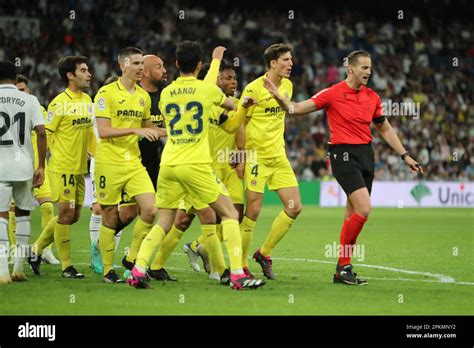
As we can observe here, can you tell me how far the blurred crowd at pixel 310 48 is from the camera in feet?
103

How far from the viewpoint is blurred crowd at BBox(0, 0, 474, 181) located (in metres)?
31.2

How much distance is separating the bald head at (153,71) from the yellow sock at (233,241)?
2.76 meters

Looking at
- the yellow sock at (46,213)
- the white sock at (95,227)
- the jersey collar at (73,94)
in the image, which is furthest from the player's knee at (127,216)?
the yellow sock at (46,213)

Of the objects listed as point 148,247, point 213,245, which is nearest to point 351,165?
point 213,245

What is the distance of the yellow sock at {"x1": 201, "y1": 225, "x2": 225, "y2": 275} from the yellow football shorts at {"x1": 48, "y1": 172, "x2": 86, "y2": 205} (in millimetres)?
1967

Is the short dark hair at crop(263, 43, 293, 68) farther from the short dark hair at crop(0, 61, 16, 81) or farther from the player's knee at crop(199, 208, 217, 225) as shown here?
the short dark hair at crop(0, 61, 16, 81)

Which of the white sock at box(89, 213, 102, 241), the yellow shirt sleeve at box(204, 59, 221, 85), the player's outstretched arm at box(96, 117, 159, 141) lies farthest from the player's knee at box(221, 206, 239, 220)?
the white sock at box(89, 213, 102, 241)

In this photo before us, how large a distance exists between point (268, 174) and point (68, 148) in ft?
8.46

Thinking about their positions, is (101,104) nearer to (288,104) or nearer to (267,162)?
(288,104)

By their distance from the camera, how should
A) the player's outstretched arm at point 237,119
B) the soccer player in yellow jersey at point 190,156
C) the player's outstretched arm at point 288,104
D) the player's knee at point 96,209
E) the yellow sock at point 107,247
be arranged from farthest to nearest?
the player's knee at point 96,209 → the yellow sock at point 107,247 → the player's outstretched arm at point 237,119 → the player's outstretched arm at point 288,104 → the soccer player in yellow jersey at point 190,156

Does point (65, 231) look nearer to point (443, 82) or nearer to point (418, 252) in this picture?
point (418, 252)

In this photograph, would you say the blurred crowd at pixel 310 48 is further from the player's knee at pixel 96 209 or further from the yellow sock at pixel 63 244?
the yellow sock at pixel 63 244

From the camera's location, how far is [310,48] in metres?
36.2
